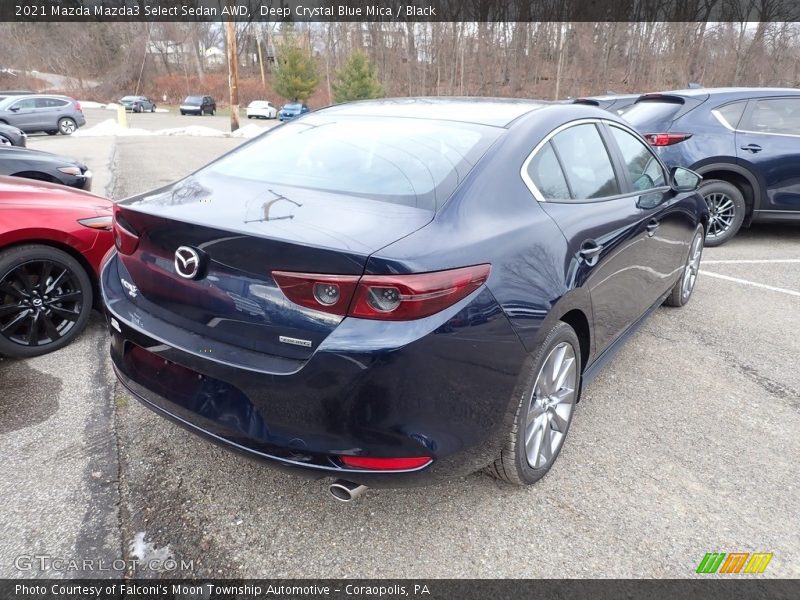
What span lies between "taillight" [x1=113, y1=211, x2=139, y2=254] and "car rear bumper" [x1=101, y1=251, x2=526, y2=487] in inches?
14.4

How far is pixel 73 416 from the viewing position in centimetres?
291

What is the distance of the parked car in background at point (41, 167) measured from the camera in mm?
5941

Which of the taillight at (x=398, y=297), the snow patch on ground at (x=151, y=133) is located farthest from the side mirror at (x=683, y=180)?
the snow patch on ground at (x=151, y=133)

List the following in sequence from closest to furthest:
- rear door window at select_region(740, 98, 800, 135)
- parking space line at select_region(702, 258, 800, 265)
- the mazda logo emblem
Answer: the mazda logo emblem → parking space line at select_region(702, 258, 800, 265) → rear door window at select_region(740, 98, 800, 135)

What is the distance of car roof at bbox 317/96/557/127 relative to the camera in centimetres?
267

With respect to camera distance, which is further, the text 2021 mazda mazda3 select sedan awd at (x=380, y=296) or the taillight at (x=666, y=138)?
the taillight at (x=666, y=138)

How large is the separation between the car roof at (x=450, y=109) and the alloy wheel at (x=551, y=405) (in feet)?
3.57

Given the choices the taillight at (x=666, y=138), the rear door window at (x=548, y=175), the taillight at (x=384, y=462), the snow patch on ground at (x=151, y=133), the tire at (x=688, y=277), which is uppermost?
the rear door window at (x=548, y=175)

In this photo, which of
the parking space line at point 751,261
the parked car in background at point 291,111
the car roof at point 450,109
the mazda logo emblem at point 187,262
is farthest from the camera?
the parked car in background at point 291,111

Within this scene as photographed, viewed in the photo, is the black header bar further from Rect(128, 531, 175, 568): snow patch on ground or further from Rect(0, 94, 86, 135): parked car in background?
Rect(128, 531, 175, 568): snow patch on ground

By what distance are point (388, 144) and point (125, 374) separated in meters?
1.50

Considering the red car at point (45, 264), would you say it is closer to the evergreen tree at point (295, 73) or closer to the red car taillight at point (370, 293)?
the red car taillight at point (370, 293)

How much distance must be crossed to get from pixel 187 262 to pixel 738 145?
6.68m

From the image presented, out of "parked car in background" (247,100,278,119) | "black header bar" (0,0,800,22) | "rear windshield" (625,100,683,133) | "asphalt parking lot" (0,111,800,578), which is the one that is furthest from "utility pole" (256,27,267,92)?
"asphalt parking lot" (0,111,800,578)
